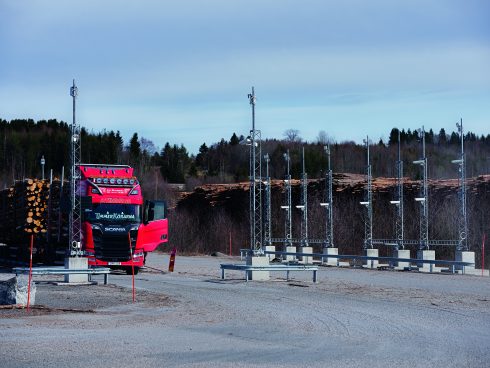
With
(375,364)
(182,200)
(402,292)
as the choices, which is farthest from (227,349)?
(182,200)

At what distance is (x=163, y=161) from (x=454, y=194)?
87.9 metres

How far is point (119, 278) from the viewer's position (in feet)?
104

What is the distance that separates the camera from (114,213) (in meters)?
33.0

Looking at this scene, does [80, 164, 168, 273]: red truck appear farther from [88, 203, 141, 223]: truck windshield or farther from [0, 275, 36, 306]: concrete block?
[0, 275, 36, 306]: concrete block

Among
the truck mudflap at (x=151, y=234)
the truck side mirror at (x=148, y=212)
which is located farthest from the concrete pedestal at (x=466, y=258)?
the truck side mirror at (x=148, y=212)

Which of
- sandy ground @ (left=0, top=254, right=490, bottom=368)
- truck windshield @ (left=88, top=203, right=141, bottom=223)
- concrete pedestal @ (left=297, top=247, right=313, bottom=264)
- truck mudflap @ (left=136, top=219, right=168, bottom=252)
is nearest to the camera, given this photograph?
sandy ground @ (left=0, top=254, right=490, bottom=368)

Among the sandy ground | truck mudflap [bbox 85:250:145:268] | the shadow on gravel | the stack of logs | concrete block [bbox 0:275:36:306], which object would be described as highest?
the stack of logs

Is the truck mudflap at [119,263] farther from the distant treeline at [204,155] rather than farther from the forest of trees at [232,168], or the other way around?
the distant treeline at [204,155]

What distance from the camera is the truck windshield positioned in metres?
32.8

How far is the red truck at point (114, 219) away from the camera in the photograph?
32438 millimetres

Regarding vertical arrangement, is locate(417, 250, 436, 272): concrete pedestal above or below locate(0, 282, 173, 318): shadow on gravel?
above

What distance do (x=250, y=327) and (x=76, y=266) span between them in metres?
13.3

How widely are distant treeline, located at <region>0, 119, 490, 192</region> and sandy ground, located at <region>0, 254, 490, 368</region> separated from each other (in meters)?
59.6

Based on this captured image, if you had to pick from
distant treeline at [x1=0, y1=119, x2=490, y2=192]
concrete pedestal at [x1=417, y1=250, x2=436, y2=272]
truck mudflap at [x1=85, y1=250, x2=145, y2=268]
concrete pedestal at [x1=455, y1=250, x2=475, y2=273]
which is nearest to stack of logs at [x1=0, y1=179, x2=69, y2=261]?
truck mudflap at [x1=85, y1=250, x2=145, y2=268]
